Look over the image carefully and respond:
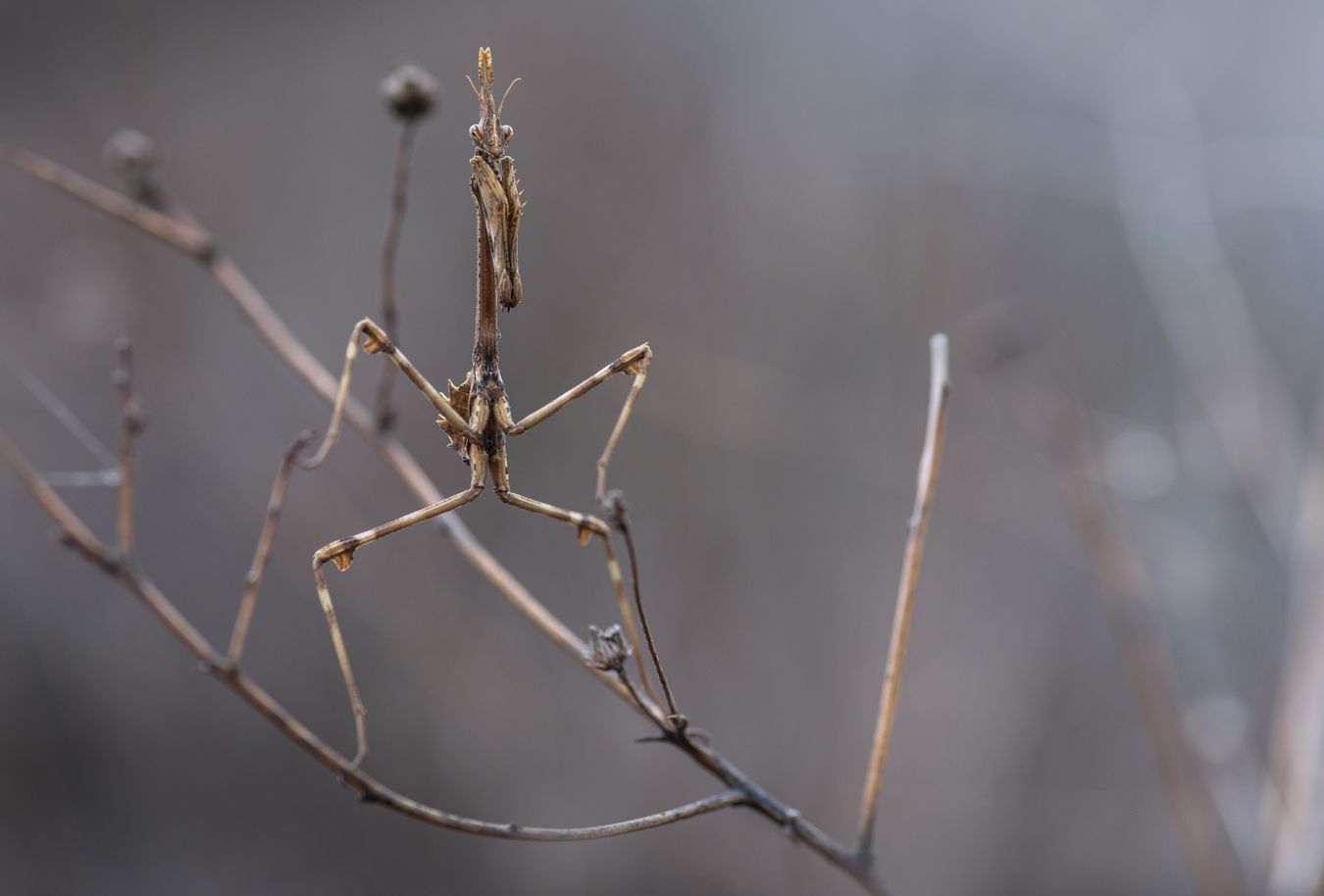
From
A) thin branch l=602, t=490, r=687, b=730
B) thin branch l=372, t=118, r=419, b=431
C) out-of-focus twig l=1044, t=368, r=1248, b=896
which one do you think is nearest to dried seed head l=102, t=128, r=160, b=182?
thin branch l=372, t=118, r=419, b=431

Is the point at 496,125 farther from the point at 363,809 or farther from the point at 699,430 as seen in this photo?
the point at 363,809

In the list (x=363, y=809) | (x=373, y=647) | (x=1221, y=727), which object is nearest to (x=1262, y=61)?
(x=1221, y=727)

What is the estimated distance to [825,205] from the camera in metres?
1.03

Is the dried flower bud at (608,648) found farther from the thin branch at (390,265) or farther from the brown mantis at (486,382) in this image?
the thin branch at (390,265)

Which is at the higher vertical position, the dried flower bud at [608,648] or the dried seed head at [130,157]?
the dried seed head at [130,157]

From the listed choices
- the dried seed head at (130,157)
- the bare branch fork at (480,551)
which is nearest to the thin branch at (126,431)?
the bare branch fork at (480,551)

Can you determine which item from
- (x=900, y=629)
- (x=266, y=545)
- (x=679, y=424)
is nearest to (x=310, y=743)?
(x=266, y=545)

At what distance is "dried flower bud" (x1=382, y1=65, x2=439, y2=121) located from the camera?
0.40 metres

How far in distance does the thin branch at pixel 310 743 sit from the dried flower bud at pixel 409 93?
0.66ft

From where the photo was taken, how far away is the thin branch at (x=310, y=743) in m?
0.25

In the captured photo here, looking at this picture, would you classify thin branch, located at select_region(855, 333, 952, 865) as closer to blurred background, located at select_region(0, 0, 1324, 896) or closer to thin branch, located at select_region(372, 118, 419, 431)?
thin branch, located at select_region(372, 118, 419, 431)

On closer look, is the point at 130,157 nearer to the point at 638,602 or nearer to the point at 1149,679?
the point at 638,602

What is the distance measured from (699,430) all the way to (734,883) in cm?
43

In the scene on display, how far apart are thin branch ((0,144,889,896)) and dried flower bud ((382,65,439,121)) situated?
0.10m
